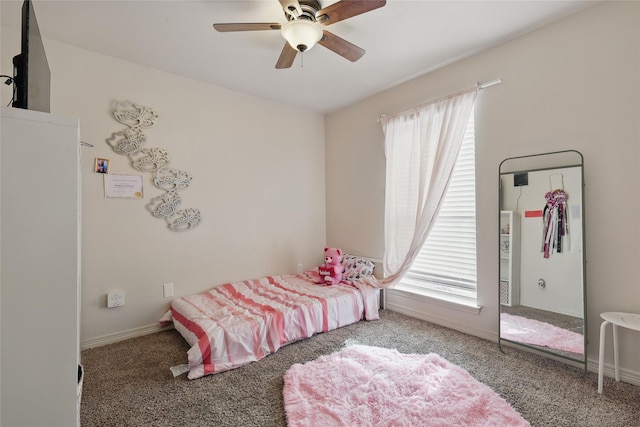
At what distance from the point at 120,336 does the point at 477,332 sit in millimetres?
3135

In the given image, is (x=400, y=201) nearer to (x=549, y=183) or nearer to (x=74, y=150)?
(x=549, y=183)

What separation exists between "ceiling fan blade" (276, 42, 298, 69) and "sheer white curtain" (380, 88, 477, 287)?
53.8 inches

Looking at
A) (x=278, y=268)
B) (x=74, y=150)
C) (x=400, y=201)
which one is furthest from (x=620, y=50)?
(x=278, y=268)

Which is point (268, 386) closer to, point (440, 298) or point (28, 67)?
point (440, 298)

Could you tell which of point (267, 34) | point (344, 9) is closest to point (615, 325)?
point (344, 9)

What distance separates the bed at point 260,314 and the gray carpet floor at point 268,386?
0.10 metres

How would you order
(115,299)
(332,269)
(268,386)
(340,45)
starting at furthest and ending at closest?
(332,269), (115,299), (340,45), (268,386)

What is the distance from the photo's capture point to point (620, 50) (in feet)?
6.01

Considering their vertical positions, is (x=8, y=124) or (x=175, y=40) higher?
(x=175, y=40)

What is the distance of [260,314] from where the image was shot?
2332mm

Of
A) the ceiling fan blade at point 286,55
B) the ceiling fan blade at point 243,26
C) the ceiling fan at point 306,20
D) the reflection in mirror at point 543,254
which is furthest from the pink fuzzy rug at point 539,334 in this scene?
the ceiling fan blade at point 243,26

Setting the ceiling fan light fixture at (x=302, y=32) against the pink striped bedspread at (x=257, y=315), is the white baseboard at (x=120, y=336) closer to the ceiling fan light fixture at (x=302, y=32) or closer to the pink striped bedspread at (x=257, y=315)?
the pink striped bedspread at (x=257, y=315)

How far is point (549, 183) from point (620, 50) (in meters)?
0.90

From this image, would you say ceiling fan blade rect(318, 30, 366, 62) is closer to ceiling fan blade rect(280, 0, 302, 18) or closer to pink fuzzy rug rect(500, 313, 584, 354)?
ceiling fan blade rect(280, 0, 302, 18)
